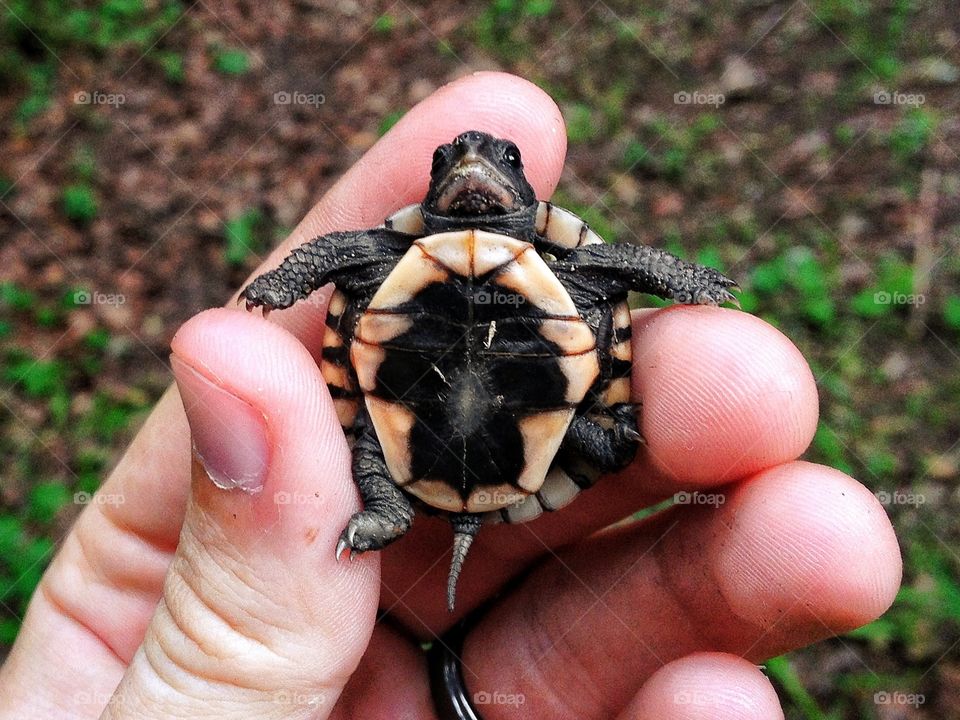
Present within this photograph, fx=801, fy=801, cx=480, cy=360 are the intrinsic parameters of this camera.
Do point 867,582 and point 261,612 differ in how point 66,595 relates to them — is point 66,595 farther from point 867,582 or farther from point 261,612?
point 867,582

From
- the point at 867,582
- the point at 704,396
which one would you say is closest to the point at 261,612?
the point at 704,396

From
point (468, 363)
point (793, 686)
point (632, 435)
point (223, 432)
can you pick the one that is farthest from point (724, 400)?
point (793, 686)

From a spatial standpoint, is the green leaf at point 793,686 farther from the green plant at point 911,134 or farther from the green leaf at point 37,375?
the green leaf at point 37,375
